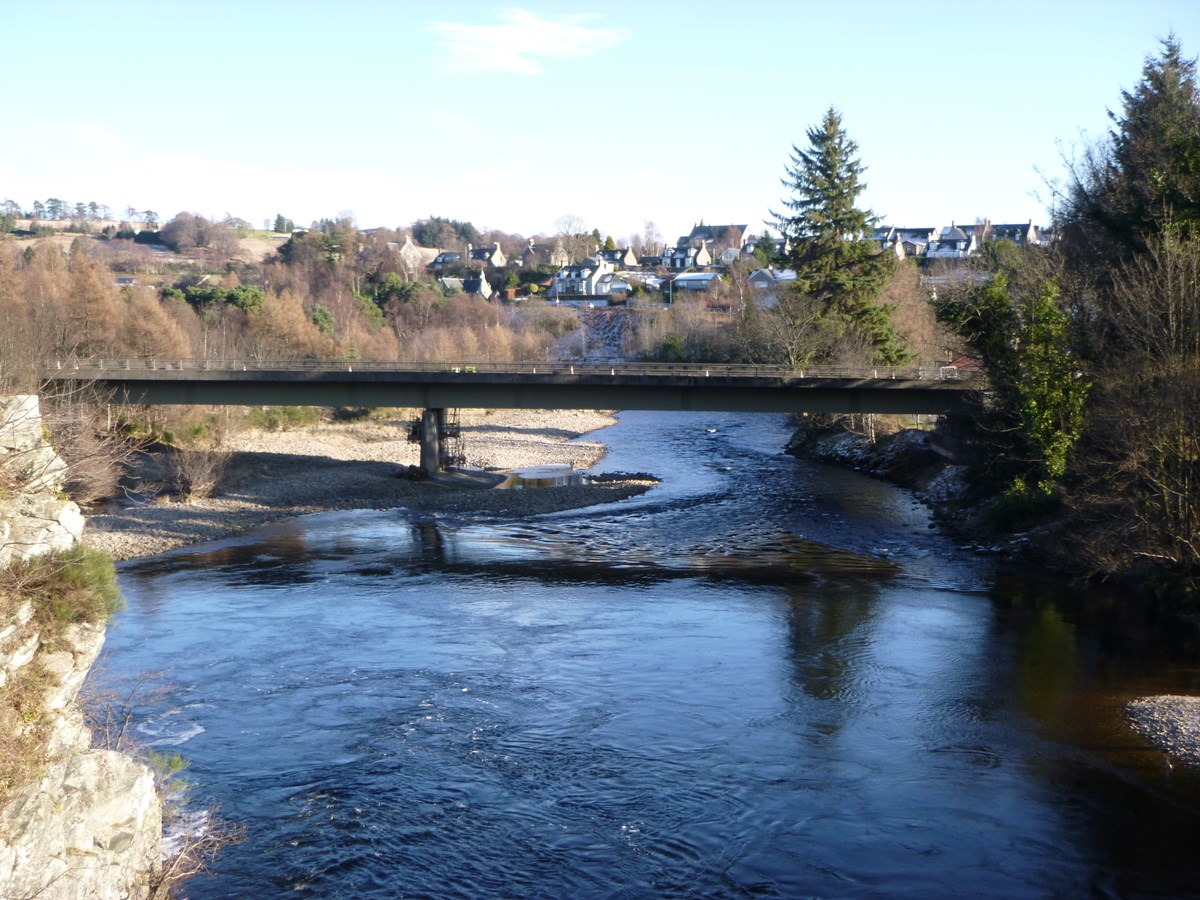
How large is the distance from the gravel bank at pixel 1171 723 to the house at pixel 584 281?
115m

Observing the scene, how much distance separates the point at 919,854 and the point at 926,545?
21.6 m

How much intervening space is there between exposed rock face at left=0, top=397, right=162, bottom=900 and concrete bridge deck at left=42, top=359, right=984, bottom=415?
3282cm

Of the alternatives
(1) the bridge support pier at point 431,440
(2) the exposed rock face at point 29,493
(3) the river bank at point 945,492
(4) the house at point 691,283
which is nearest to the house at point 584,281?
(4) the house at point 691,283

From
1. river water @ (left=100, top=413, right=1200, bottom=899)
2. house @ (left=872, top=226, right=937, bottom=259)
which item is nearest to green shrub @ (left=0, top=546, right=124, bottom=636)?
river water @ (left=100, top=413, right=1200, bottom=899)

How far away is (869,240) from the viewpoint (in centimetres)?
6225

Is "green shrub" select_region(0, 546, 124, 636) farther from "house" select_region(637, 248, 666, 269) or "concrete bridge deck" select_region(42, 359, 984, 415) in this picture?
"house" select_region(637, 248, 666, 269)

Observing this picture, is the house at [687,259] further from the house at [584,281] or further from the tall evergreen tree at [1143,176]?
the tall evergreen tree at [1143,176]

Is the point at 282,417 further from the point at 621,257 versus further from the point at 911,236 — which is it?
the point at 911,236

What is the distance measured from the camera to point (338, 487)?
4744 cm

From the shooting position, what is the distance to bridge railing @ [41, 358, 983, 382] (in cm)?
4391

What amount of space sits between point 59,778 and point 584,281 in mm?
126007

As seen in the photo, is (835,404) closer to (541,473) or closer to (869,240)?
Answer: (541,473)

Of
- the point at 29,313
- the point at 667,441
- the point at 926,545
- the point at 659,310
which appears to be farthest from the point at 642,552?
the point at 659,310

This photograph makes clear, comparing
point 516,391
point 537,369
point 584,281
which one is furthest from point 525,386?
point 584,281
